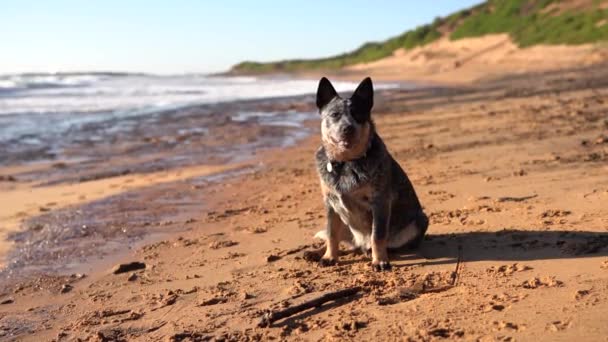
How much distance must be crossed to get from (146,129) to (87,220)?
1162 cm

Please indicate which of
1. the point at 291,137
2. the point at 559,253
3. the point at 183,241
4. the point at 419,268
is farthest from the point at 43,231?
the point at 291,137

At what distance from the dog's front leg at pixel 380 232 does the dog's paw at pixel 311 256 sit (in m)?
0.63

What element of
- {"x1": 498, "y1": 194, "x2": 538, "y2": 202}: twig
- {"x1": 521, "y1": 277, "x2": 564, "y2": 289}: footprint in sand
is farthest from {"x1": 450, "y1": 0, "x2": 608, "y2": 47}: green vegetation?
{"x1": 521, "y1": 277, "x2": 564, "y2": 289}: footprint in sand

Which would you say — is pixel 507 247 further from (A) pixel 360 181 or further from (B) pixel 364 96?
(B) pixel 364 96

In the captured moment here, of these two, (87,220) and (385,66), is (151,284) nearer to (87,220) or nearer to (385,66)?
(87,220)

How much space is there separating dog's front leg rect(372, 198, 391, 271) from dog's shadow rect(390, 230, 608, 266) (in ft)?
0.68

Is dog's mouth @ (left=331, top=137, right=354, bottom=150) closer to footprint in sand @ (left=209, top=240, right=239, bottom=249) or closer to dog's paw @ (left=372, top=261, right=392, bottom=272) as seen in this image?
dog's paw @ (left=372, top=261, right=392, bottom=272)

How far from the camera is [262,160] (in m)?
12.4

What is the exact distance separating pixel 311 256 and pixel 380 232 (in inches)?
30.7

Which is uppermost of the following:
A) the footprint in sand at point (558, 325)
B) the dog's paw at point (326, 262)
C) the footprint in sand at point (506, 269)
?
the footprint in sand at point (558, 325)

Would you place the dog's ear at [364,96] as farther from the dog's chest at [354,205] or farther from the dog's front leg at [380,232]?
the dog's front leg at [380,232]

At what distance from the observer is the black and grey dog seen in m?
4.99

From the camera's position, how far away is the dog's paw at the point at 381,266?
5036 mm

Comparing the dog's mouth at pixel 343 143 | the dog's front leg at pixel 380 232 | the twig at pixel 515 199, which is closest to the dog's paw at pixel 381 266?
the dog's front leg at pixel 380 232
